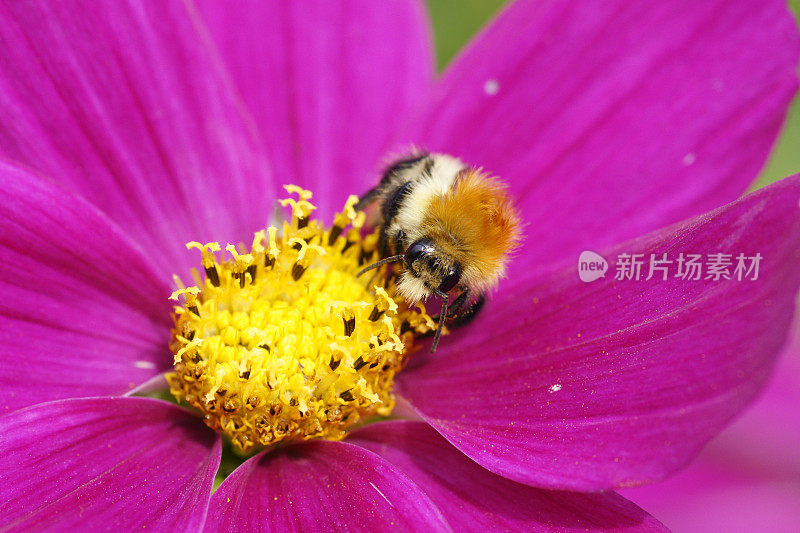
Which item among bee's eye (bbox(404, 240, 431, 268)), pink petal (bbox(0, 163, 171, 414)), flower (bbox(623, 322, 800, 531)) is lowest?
flower (bbox(623, 322, 800, 531))

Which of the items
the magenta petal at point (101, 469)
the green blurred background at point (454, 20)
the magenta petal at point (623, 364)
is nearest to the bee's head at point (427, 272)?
the magenta petal at point (623, 364)

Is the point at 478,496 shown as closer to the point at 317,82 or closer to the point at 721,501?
the point at 721,501

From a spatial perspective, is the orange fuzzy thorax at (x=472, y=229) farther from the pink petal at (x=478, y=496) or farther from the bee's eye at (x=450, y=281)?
the pink petal at (x=478, y=496)

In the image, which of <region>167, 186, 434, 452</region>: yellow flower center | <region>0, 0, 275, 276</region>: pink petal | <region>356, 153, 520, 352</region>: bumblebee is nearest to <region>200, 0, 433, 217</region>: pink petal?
<region>0, 0, 275, 276</region>: pink petal

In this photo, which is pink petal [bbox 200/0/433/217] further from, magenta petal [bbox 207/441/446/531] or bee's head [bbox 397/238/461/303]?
magenta petal [bbox 207/441/446/531]

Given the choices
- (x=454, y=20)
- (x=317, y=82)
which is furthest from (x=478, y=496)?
(x=454, y=20)

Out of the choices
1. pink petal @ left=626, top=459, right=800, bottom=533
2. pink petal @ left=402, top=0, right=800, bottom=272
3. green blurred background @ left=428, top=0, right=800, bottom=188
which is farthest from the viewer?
green blurred background @ left=428, top=0, right=800, bottom=188

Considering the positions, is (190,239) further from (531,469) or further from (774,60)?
(774,60)

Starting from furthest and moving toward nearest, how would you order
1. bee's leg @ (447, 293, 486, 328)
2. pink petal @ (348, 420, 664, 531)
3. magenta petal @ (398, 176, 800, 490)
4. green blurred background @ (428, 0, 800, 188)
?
green blurred background @ (428, 0, 800, 188) < bee's leg @ (447, 293, 486, 328) < pink petal @ (348, 420, 664, 531) < magenta petal @ (398, 176, 800, 490)
